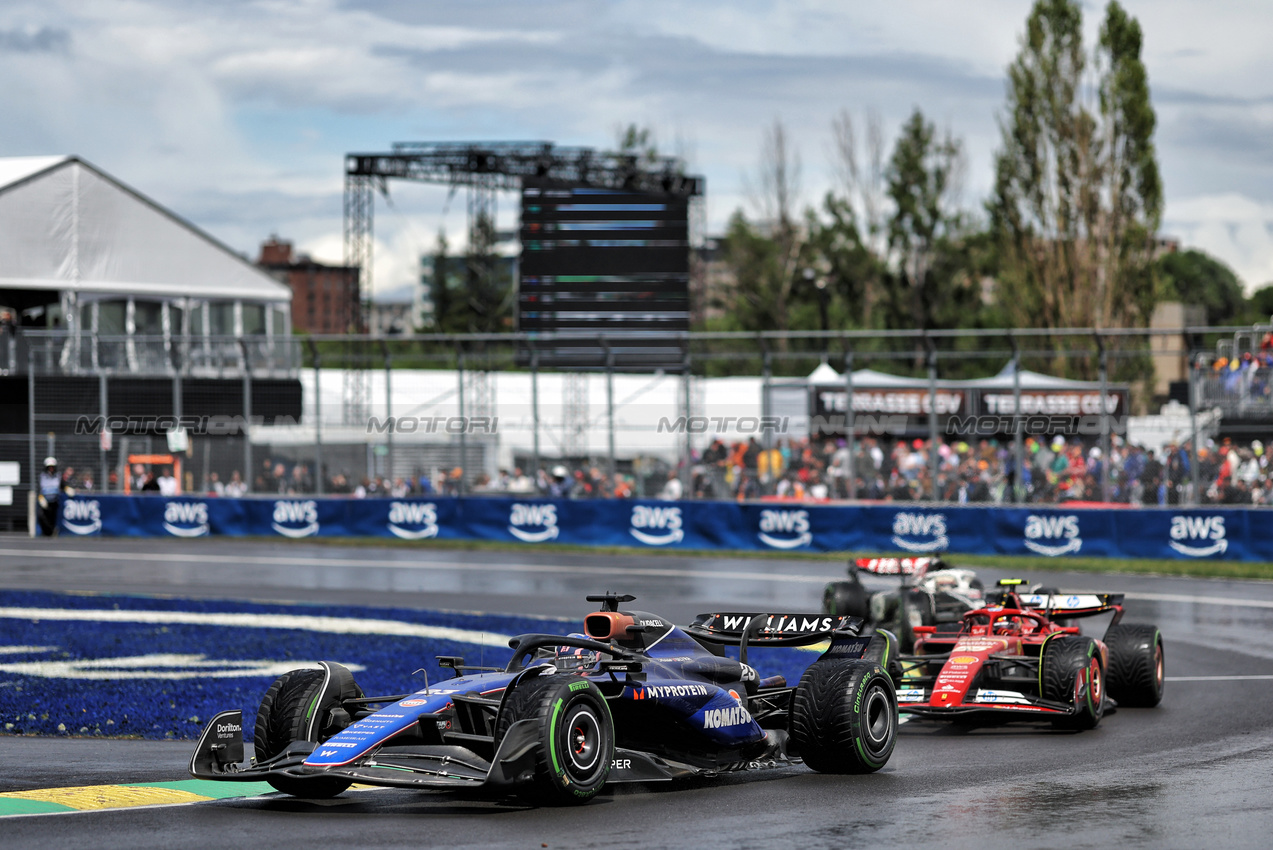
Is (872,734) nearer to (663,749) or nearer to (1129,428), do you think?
(663,749)

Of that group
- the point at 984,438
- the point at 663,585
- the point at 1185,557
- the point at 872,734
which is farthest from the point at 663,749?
the point at 984,438

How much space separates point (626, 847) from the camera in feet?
21.3

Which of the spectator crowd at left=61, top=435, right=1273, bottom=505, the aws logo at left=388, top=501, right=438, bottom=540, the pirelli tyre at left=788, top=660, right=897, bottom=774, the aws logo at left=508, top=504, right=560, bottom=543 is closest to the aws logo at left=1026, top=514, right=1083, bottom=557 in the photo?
the spectator crowd at left=61, top=435, right=1273, bottom=505

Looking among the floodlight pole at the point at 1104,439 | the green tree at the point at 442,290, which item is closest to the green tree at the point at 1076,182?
the floodlight pole at the point at 1104,439

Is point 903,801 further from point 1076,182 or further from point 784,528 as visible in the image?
point 1076,182

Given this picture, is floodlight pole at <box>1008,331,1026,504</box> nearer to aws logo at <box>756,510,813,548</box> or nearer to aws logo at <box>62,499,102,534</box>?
aws logo at <box>756,510,813,548</box>

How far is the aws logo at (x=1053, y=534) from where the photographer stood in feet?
83.4

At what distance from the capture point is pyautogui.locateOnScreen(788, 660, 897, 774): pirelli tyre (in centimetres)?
864

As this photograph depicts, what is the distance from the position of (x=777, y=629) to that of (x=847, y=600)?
16.9ft

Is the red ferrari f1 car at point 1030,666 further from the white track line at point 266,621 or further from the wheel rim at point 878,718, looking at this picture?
the white track line at point 266,621

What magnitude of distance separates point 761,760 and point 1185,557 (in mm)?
18175

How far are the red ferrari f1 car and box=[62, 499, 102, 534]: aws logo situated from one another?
78.3 ft

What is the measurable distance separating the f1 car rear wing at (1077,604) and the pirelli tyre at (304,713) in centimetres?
697

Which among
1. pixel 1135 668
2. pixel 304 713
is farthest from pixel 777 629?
pixel 1135 668
